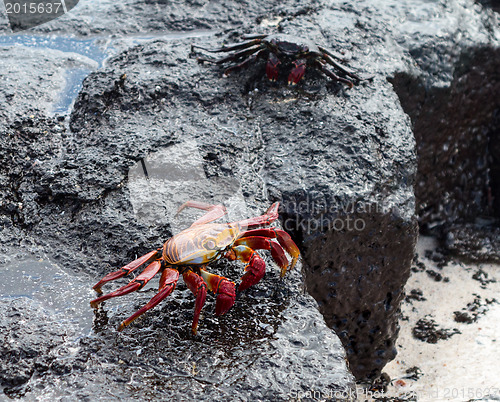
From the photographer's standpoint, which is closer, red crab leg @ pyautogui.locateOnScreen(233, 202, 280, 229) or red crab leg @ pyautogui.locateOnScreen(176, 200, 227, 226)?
red crab leg @ pyautogui.locateOnScreen(233, 202, 280, 229)

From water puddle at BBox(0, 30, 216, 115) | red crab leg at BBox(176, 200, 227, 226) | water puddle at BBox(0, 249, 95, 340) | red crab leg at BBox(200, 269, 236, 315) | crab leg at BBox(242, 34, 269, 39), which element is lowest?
water puddle at BBox(0, 249, 95, 340)

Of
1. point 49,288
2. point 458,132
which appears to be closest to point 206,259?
point 49,288

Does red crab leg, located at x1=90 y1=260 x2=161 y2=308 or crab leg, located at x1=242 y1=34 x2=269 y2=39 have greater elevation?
crab leg, located at x1=242 y1=34 x2=269 y2=39

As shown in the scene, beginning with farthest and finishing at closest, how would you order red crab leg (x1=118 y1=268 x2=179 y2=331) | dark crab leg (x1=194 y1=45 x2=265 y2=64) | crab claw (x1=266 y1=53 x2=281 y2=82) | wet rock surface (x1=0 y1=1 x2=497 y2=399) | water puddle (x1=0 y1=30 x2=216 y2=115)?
water puddle (x1=0 y1=30 x2=216 y2=115)
dark crab leg (x1=194 y1=45 x2=265 y2=64)
crab claw (x1=266 y1=53 x2=281 y2=82)
wet rock surface (x1=0 y1=1 x2=497 y2=399)
red crab leg (x1=118 y1=268 x2=179 y2=331)

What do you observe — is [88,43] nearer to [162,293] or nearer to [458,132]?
[162,293]

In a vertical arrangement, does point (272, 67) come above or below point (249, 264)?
above

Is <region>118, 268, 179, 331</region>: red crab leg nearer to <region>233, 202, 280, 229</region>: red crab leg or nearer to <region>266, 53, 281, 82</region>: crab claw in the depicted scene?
<region>233, 202, 280, 229</region>: red crab leg

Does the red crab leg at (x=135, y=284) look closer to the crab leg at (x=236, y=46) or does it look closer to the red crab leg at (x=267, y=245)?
the red crab leg at (x=267, y=245)

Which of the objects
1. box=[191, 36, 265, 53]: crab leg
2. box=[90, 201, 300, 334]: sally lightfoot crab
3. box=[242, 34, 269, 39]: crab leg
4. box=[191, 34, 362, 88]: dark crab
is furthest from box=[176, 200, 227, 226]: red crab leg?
box=[242, 34, 269, 39]: crab leg
